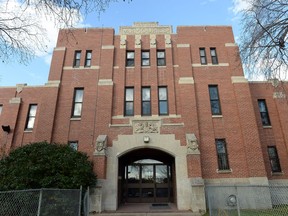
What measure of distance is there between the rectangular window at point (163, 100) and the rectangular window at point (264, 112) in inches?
297

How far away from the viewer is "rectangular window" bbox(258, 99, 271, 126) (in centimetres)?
1697

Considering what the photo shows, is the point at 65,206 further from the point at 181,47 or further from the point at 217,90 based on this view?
the point at 181,47

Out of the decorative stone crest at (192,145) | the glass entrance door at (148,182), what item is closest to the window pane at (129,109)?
the glass entrance door at (148,182)

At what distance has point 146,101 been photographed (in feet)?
52.9

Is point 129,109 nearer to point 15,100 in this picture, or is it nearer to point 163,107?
point 163,107

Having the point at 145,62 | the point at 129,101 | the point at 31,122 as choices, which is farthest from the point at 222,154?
the point at 31,122

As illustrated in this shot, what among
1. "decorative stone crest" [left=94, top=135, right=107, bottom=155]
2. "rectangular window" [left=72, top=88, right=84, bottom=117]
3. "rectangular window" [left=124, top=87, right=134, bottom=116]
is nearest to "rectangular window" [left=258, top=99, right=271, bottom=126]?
"rectangular window" [left=124, top=87, right=134, bottom=116]

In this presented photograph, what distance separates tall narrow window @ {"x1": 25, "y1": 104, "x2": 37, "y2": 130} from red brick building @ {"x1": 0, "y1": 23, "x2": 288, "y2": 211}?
0.27 ft

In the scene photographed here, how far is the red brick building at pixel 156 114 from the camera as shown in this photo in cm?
1420

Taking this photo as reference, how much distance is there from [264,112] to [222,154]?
557 cm

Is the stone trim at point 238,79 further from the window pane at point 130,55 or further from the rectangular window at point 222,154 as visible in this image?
the window pane at point 130,55

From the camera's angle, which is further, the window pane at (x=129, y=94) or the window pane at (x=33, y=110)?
the window pane at (x=33, y=110)

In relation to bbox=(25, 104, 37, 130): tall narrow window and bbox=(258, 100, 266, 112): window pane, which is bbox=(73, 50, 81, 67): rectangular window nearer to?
bbox=(25, 104, 37, 130): tall narrow window

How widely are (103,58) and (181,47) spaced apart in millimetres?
6126
